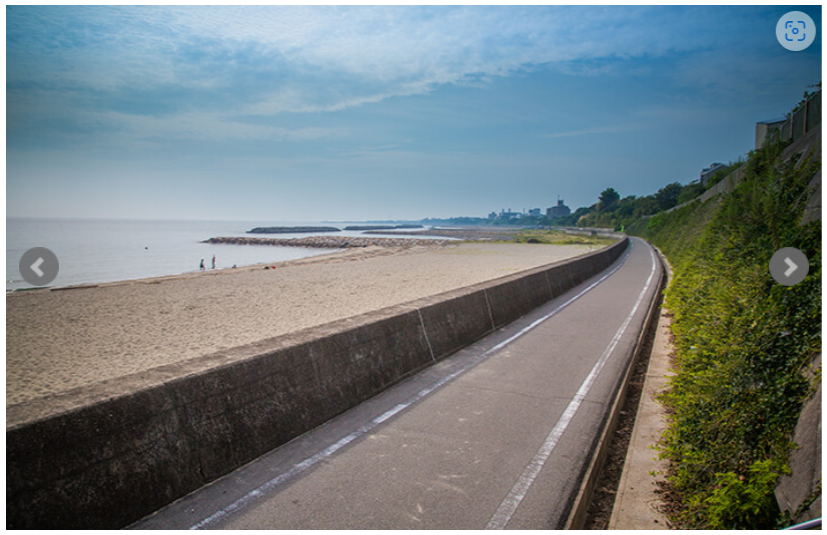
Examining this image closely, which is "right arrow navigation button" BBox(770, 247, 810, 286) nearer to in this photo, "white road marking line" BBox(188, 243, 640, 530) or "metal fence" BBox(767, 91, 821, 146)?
"white road marking line" BBox(188, 243, 640, 530)

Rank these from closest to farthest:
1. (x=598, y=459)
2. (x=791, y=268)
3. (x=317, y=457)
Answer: (x=791, y=268) → (x=317, y=457) → (x=598, y=459)

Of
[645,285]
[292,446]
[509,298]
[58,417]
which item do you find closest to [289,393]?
[292,446]

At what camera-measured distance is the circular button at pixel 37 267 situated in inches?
136

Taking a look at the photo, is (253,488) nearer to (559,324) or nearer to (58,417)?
(58,417)

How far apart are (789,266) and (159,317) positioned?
57.6 ft

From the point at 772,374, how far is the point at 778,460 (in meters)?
0.96

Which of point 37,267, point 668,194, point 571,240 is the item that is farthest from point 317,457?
point 668,194

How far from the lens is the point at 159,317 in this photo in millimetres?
17062

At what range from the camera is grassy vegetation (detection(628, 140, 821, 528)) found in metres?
3.56

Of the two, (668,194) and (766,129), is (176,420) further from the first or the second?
(668,194)

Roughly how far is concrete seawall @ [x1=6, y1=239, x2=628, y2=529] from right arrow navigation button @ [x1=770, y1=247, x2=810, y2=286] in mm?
4318

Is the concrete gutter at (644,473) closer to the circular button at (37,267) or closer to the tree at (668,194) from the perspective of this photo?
the circular button at (37,267)

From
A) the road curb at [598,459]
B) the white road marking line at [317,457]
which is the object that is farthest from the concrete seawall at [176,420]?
the road curb at [598,459]

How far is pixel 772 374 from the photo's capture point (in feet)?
13.6
